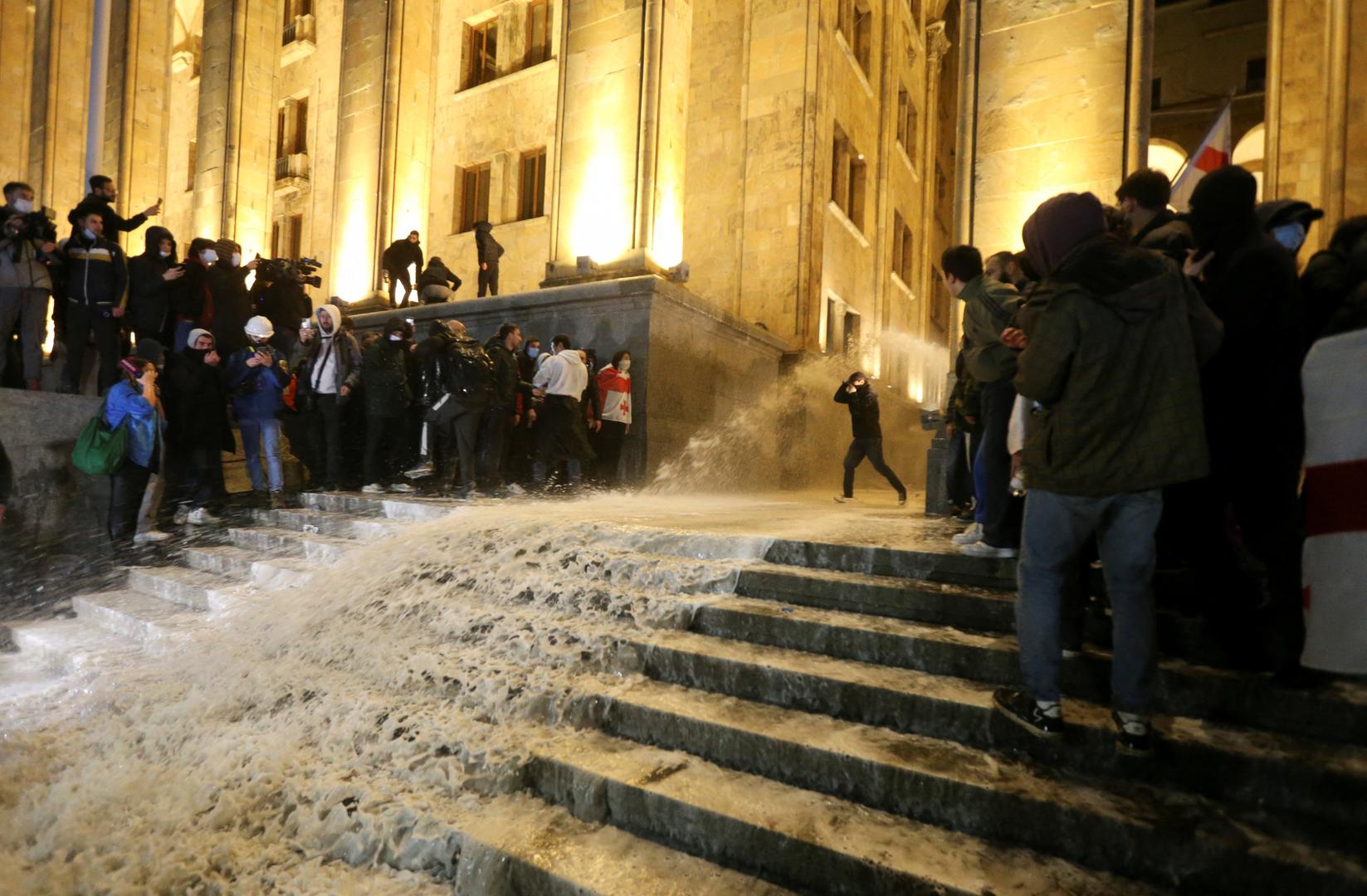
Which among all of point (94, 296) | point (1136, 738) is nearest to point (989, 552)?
point (1136, 738)

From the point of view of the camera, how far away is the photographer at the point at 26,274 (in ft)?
24.6

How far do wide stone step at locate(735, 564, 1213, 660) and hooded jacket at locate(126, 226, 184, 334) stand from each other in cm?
771

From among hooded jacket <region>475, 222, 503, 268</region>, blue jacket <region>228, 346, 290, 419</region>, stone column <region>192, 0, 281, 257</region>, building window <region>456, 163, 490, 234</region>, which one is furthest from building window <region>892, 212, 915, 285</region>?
blue jacket <region>228, 346, 290, 419</region>

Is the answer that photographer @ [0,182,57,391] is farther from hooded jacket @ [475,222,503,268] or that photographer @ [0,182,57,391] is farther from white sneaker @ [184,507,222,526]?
hooded jacket @ [475,222,503,268]

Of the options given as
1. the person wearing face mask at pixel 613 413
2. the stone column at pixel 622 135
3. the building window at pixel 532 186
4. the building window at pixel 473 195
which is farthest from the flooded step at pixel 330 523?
the building window at pixel 473 195

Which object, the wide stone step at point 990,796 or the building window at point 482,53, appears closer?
the wide stone step at point 990,796

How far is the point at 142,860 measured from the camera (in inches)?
127

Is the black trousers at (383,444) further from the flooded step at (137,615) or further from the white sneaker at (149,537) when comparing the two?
the flooded step at (137,615)

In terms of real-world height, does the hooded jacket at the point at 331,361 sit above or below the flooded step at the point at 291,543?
above

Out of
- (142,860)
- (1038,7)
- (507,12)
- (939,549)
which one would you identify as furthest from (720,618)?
(507,12)

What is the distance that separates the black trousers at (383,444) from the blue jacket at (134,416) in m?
2.06

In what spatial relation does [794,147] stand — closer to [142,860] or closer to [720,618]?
[720,618]

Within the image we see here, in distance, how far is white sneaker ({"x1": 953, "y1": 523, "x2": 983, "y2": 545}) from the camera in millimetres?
4395

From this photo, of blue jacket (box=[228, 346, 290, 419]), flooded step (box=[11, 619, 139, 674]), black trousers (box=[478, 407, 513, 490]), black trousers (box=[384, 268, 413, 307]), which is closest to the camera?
flooded step (box=[11, 619, 139, 674])
